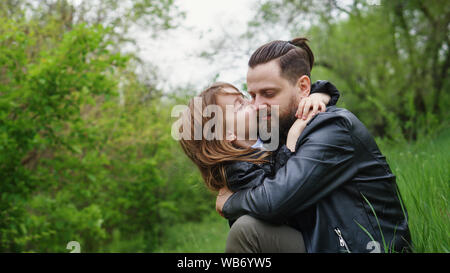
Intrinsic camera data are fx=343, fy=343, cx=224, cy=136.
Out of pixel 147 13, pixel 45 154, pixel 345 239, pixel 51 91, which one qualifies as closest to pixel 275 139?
pixel 345 239

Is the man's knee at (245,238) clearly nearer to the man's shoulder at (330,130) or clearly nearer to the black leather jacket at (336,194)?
the black leather jacket at (336,194)

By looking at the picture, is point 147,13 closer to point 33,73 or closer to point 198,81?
point 198,81

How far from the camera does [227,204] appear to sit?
7.08ft

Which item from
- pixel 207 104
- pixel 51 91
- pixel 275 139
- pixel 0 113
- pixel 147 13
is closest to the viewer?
pixel 275 139

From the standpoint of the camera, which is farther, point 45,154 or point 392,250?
point 45,154

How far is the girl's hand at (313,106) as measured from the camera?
6.98 ft

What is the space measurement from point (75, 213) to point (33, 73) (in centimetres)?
214

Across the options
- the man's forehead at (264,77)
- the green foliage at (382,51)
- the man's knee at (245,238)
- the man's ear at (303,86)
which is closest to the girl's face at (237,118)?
the man's forehead at (264,77)

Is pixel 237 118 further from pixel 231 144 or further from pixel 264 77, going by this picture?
pixel 264 77

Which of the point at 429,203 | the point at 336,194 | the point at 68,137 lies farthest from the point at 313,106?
the point at 68,137

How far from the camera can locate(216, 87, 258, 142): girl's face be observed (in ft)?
8.66

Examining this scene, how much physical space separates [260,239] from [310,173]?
1.58 feet

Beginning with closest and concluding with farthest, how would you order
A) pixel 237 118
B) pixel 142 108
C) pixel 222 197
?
1. pixel 222 197
2. pixel 237 118
3. pixel 142 108

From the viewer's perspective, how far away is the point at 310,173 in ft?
5.94
